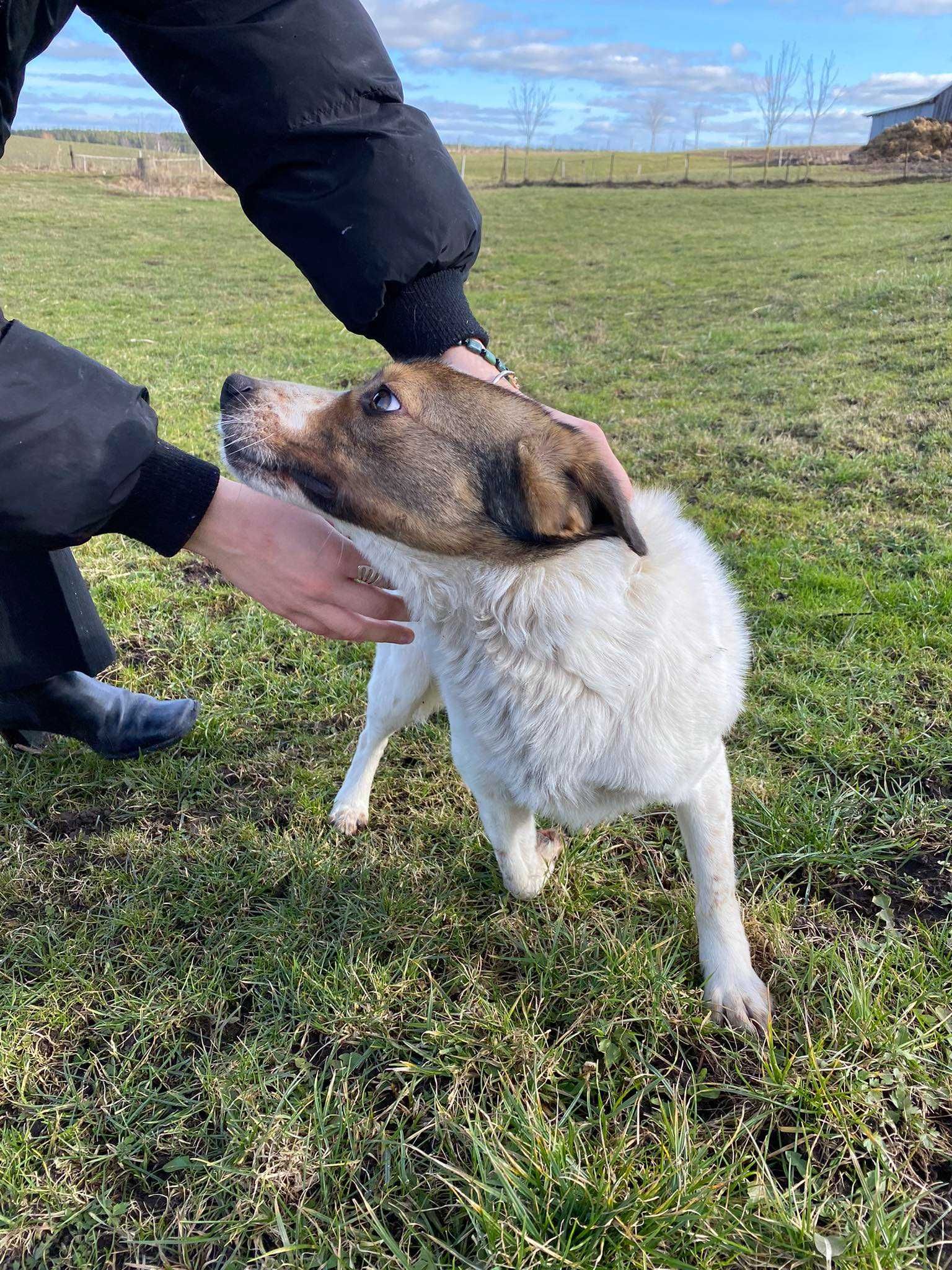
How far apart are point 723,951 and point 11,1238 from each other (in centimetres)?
180

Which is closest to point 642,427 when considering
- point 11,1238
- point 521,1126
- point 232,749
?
point 232,749

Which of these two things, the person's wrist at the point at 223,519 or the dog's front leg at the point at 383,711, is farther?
the dog's front leg at the point at 383,711

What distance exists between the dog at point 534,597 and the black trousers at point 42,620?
1.03m

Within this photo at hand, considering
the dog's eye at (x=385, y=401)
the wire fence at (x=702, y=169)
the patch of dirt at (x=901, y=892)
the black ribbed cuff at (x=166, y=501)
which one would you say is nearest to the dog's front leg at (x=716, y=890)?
the patch of dirt at (x=901, y=892)

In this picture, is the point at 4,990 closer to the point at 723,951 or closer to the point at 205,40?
the point at 723,951

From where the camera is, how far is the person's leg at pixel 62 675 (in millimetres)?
2818

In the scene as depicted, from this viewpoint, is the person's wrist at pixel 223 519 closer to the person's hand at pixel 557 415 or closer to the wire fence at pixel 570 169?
the person's hand at pixel 557 415

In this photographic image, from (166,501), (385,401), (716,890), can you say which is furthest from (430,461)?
(716,890)

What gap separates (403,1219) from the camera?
172 centimetres

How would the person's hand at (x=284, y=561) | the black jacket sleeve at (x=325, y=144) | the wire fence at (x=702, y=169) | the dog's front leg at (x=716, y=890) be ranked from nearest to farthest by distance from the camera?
the person's hand at (x=284, y=561)
the dog's front leg at (x=716, y=890)
the black jacket sleeve at (x=325, y=144)
the wire fence at (x=702, y=169)

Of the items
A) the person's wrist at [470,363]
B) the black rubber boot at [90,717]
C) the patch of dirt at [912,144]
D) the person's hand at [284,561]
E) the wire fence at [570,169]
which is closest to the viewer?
the person's hand at [284,561]

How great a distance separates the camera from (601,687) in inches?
80.0

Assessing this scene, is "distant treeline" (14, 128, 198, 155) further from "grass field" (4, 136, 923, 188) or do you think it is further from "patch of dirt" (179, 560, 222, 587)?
"patch of dirt" (179, 560, 222, 587)

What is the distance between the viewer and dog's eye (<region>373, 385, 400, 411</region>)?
2178 millimetres
